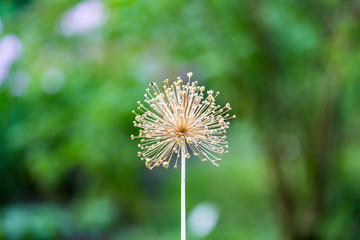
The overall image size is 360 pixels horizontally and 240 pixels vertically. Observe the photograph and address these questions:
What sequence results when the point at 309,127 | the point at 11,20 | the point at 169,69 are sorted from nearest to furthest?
the point at 11,20 < the point at 309,127 < the point at 169,69

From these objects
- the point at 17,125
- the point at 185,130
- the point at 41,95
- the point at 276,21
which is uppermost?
the point at 276,21

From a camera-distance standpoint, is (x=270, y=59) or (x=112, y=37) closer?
(x=112, y=37)

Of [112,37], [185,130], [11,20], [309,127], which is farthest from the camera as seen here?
[309,127]

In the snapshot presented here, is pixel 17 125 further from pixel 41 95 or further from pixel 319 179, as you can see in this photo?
pixel 319 179

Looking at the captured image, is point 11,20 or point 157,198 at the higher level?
point 11,20

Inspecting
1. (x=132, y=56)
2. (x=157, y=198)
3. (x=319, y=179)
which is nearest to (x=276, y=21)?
(x=132, y=56)

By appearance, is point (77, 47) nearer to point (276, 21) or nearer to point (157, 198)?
point (276, 21)
